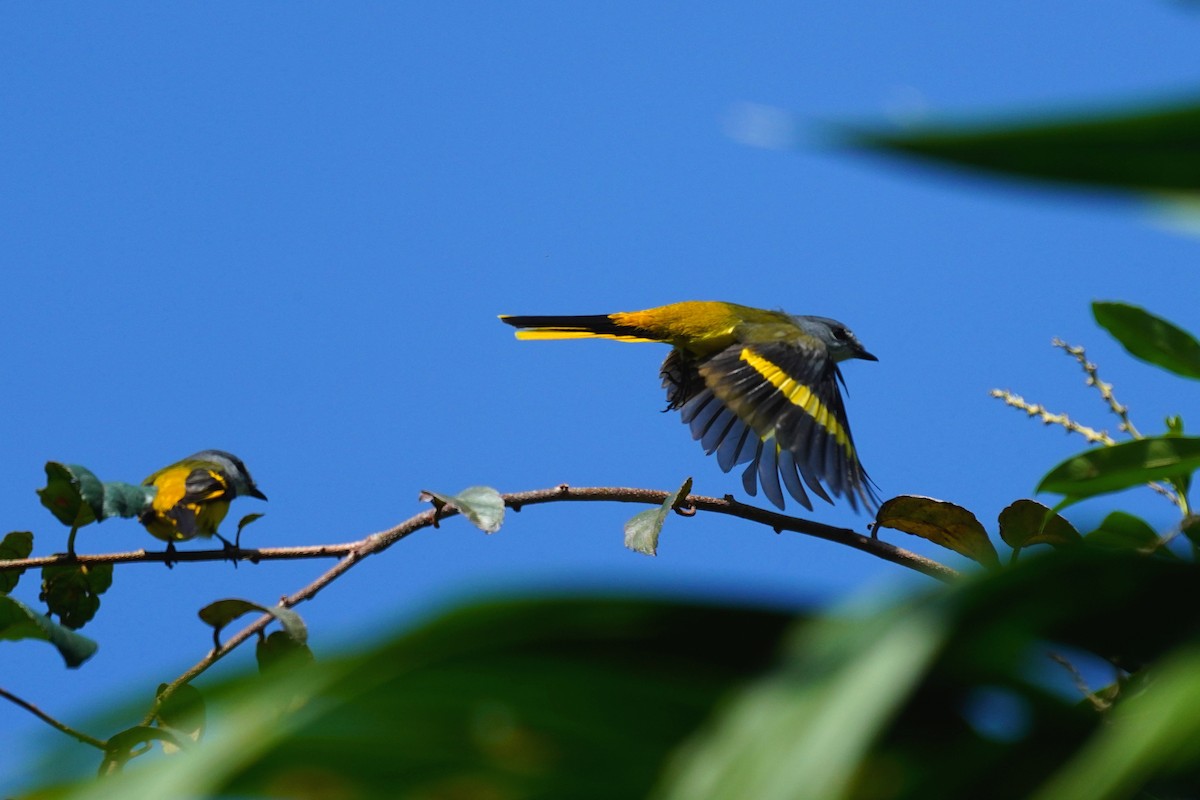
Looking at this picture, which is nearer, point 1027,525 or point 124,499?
point 1027,525

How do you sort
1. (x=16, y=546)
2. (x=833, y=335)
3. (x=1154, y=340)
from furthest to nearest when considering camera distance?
1. (x=833, y=335)
2. (x=16, y=546)
3. (x=1154, y=340)

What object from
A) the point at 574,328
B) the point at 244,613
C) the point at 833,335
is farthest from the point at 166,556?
the point at 833,335

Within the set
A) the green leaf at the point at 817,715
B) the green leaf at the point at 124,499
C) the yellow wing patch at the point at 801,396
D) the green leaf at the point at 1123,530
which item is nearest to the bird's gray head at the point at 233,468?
the yellow wing patch at the point at 801,396

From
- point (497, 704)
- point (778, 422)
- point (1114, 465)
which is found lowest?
point (497, 704)

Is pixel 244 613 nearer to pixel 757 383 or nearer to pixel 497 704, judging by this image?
pixel 497 704

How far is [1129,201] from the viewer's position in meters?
0.59

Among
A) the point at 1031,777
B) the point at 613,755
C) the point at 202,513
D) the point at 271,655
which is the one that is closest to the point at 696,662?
the point at 613,755

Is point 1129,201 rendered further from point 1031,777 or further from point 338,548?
point 338,548

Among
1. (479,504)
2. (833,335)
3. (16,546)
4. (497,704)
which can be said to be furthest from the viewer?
(833,335)

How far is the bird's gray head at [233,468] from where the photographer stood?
494 cm

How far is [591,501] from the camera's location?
2.57 metres

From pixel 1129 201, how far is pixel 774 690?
0.28 meters

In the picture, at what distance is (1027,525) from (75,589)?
2.03 meters

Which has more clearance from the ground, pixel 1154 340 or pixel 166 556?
pixel 166 556
